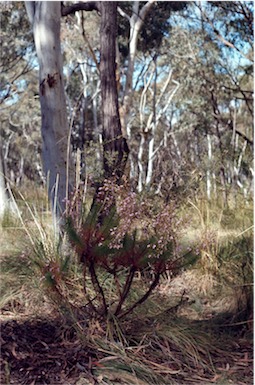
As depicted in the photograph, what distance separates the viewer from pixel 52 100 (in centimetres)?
452

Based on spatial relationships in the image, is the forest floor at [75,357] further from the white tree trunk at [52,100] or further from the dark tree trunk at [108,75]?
the dark tree trunk at [108,75]

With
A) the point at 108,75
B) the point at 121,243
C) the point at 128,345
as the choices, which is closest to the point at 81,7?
the point at 108,75

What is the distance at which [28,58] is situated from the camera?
16688 millimetres

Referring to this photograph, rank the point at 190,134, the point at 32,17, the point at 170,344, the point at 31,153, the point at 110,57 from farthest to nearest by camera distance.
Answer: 1. the point at 31,153
2. the point at 190,134
3. the point at 32,17
4. the point at 110,57
5. the point at 170,344

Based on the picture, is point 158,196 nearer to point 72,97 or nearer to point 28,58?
point 28,58

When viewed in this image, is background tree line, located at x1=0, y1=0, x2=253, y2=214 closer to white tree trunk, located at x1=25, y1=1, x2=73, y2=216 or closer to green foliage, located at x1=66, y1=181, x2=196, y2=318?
white tree trunk, located at x1=25, y1=1, x2=73, y2=216

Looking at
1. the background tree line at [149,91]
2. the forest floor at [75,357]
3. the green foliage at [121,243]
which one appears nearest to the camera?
the forest floor at [75,357]

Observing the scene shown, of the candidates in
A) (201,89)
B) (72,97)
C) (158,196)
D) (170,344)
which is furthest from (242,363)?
(72,97)

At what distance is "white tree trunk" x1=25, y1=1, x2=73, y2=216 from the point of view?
4.41m

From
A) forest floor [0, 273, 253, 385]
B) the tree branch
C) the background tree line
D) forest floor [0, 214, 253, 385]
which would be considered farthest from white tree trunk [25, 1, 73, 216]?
forest floor [0, 273, 253, 385]

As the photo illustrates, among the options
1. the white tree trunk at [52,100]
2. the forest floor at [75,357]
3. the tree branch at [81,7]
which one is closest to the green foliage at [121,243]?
the forest floor at [75,357]

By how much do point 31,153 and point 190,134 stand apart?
32.9ft

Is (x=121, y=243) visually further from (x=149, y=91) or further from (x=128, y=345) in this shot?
(x=149, y=91)

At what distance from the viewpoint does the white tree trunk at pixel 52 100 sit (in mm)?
4406
